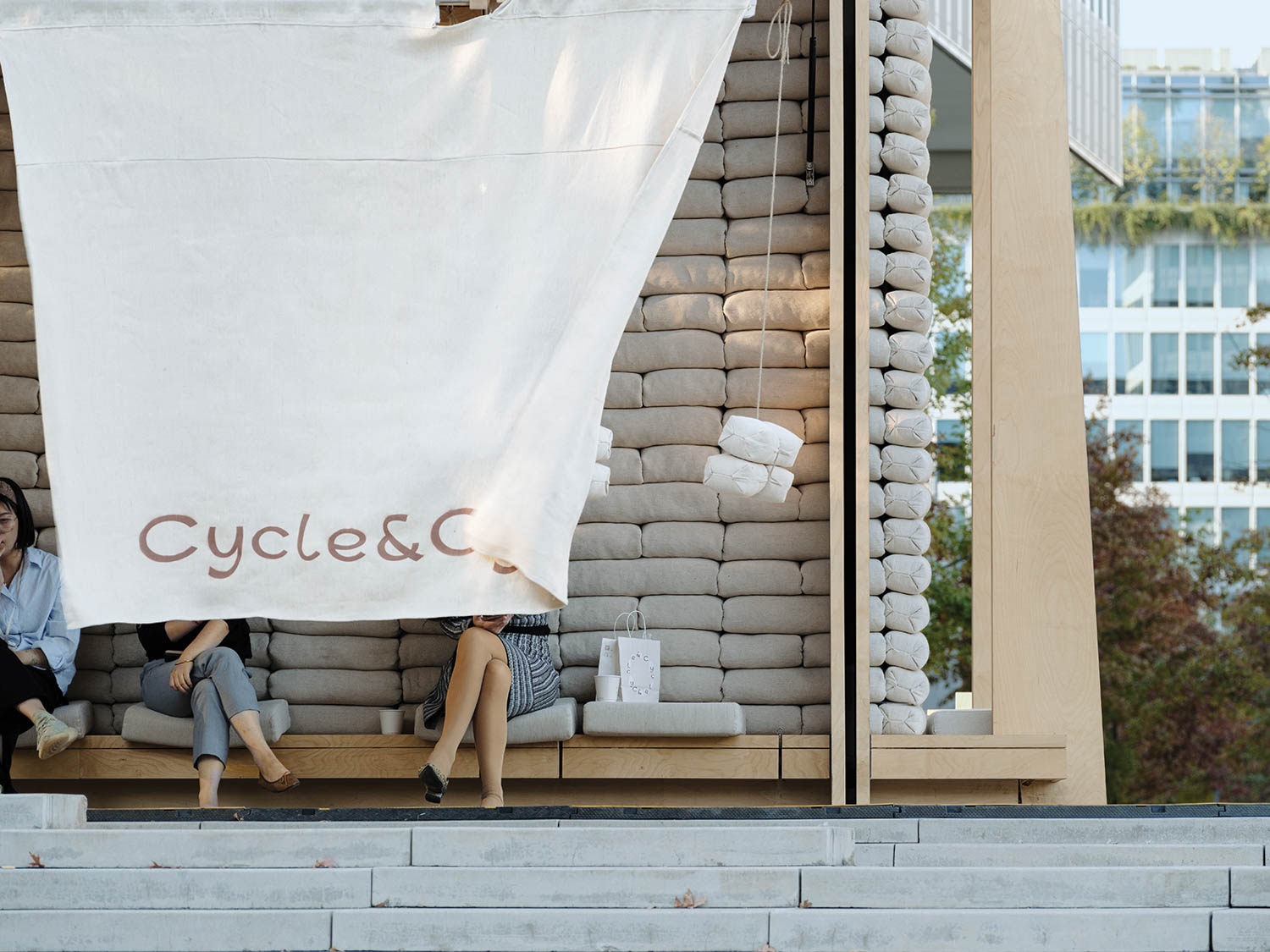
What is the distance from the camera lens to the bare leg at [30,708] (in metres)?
4.16

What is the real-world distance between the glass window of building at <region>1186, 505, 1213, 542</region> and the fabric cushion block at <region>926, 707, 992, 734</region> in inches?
376

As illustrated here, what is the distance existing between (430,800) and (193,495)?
130 centimetres

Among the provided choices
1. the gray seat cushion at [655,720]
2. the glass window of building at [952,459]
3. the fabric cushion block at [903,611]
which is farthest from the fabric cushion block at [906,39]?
the glass window of building at [952,459]

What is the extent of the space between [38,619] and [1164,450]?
46.9ft

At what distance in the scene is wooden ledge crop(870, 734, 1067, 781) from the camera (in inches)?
173

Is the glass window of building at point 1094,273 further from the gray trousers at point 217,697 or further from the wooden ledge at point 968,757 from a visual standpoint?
the gray trousers at point 217,697

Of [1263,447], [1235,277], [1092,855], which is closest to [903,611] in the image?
[1092,855]

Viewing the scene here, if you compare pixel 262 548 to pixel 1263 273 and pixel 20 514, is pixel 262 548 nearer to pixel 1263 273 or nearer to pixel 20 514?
pixel 20 514

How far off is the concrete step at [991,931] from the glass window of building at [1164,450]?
1461 cm

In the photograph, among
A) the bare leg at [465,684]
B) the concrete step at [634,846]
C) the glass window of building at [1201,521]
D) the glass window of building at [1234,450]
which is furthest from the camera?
the glass window of building at [1234,450]

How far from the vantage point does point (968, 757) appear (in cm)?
443

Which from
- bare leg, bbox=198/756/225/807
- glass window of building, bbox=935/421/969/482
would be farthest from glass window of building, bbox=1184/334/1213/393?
bare leg, bbox=198/756/225/807

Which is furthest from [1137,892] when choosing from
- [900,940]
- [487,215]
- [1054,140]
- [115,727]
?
[115,727]

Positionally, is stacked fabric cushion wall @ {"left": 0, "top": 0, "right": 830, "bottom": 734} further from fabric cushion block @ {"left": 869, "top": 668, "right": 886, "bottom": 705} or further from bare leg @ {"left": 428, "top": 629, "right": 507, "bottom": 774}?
bare leg @ {"left": 428, "top": 629, "right": 507, "bottom": 774}
